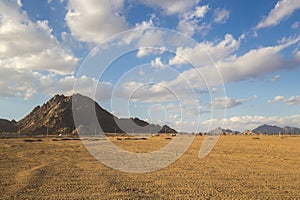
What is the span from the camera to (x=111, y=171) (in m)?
15.7

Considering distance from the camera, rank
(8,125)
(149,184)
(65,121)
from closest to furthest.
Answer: (149,184) → (65,121) → (8,125)

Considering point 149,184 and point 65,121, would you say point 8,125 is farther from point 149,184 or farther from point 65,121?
point 149,184

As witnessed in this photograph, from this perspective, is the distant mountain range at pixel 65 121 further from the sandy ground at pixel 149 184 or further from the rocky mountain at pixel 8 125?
the sandy ground at pixel 149 184

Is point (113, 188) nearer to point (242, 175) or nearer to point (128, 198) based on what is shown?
point (128, 198)

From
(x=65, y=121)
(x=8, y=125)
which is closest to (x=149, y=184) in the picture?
(x=65, y=121)

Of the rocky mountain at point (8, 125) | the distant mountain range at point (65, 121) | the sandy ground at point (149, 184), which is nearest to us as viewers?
the sandy ground at point (149, 184)

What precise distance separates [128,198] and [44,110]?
191464mm

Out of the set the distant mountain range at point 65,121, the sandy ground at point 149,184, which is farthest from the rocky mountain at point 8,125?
the sandy ground at point 149,184

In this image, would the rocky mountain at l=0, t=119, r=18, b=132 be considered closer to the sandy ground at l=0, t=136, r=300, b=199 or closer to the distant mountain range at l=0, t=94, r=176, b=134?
the distant mountain range at l=0, t=94, r=176, b=134


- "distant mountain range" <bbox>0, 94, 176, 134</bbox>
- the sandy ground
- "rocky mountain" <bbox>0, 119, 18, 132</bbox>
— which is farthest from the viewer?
"rocky mountain" <bbox>0, 119, 18, 132</bbox>

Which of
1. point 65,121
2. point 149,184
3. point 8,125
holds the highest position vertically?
point 65,121

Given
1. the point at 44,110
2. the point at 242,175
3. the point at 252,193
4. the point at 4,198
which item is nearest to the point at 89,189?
the point at 4,198

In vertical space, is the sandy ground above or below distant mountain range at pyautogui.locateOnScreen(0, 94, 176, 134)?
below

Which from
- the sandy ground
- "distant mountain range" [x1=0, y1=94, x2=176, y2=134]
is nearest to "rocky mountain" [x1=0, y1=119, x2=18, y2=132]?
"distant mountain range" [x1=0, y1=94, x2=176, y2=134]
